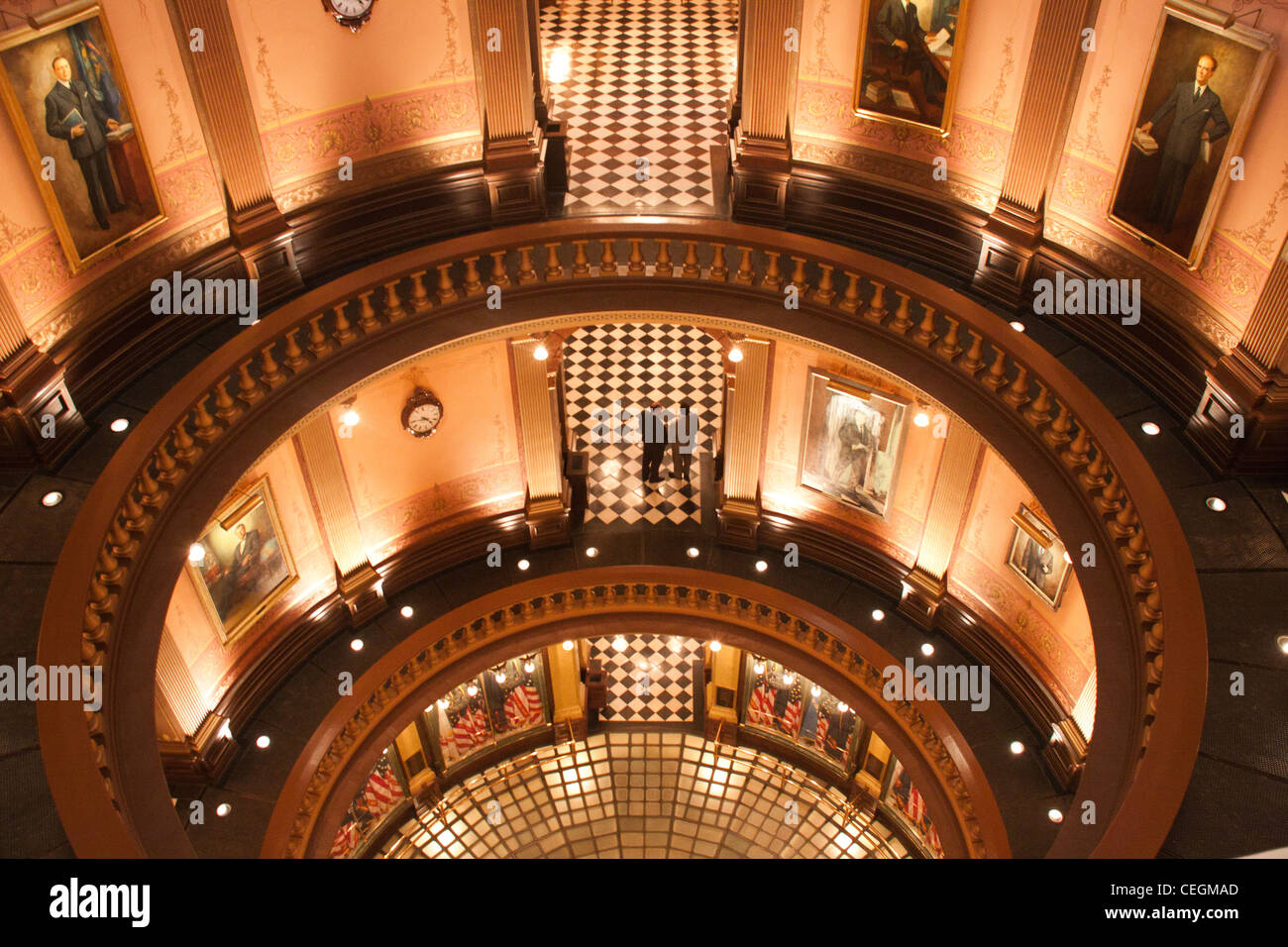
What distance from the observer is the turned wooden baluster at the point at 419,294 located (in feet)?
35.7

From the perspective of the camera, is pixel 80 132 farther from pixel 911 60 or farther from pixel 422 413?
pixel 911 60

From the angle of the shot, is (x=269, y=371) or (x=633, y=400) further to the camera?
(x=633, y=400)

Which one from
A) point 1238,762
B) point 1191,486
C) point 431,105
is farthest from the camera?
point 431,105

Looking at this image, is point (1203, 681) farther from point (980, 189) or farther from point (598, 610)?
point (598, 610)

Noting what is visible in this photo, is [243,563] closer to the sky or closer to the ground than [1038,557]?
closer to the sky

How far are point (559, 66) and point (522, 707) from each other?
10.3 metres

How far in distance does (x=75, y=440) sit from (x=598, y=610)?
263 inches

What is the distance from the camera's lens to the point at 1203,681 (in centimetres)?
707

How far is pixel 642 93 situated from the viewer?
1594cm

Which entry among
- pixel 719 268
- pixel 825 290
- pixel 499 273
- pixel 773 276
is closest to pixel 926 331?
pixel 825 290

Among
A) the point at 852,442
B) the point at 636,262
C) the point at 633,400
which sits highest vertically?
the point at 633,400

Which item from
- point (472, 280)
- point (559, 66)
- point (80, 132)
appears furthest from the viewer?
point (559, 66)

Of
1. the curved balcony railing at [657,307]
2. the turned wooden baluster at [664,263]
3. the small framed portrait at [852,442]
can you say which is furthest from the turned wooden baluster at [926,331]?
the turned wooden baluster at [664,263]
